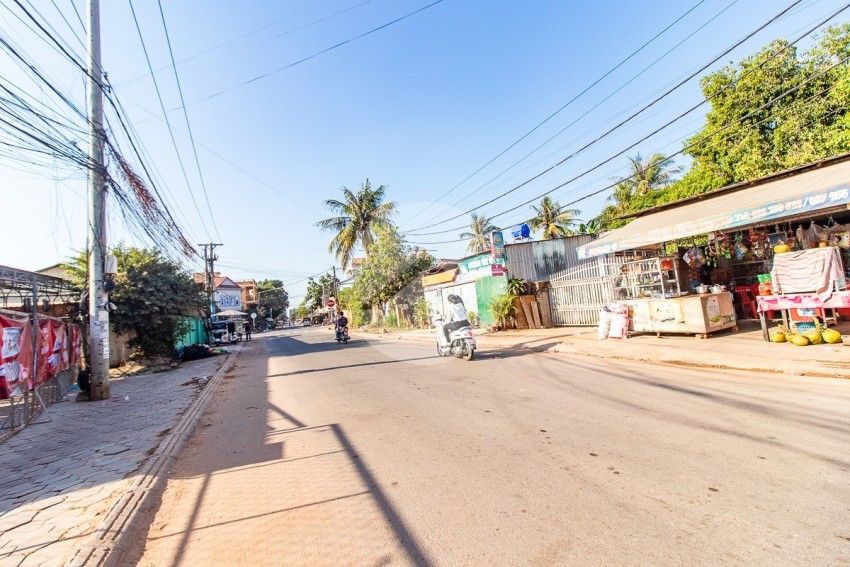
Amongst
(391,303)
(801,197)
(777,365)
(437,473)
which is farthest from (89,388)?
(391,303)

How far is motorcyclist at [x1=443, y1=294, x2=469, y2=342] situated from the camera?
444 inches

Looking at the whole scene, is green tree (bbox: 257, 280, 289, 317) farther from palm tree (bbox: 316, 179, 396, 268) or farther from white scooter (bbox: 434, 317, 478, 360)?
Answer: white scooter (bbox: 434, 317, 478, 360)

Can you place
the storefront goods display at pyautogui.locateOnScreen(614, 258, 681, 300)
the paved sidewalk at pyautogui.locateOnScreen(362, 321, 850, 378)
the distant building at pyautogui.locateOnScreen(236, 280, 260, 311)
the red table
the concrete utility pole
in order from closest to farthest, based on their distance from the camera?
the paved sidewalk at pyautogui.locateOnScreen(362, 321, 850, 378) < the red table < the concrete utility pole < the storefront goods display at pyautogui.locateOnScreen(614, 258, 681, 300) < the distant building at pyautogui.locateOnScreen(236, 280, 260, 311)

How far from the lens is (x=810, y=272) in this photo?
27.7ft

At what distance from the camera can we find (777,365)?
7.13 m

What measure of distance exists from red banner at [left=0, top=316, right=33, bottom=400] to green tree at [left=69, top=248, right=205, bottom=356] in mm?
7868

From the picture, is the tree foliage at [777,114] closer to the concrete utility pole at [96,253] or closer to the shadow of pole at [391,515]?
the shadow of pole at [391,515]

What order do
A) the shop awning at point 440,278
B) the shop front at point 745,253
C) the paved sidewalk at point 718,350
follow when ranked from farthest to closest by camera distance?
the shop awning at point 440,278
the shop front at point 745,253
the paved sidewalk at point 718,350

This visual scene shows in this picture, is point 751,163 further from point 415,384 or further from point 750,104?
point 415,384

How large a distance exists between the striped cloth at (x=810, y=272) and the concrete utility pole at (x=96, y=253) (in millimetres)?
14997

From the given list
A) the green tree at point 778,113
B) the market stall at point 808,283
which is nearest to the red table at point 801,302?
the market stall at point 808,283

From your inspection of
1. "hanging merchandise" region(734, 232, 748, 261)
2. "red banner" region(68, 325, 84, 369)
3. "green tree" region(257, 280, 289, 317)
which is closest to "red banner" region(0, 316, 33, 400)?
"red banner" region(68, 325, 84, 369)

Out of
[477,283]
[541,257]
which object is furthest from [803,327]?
[477,283]

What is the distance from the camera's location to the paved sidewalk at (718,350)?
7.00 m
